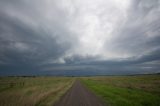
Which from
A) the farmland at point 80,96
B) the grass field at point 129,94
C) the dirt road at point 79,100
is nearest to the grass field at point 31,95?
the farmland at point 80,96

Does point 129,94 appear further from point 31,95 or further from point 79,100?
point 31,95

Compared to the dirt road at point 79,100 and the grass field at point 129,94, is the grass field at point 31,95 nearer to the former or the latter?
the dirt road at point 79,100

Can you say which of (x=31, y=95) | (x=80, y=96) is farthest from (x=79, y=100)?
(x=31, y=95)

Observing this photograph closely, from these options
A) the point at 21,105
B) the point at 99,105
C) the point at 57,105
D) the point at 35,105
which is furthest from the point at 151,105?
the point at 21,105

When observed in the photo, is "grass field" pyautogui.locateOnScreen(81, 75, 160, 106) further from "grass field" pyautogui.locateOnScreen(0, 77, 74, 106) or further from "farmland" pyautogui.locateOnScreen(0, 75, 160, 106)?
→ "grass field" pyautogui.locateOnScreen(0, 77, 74, 106)

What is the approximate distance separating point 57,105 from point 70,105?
4.46 feet

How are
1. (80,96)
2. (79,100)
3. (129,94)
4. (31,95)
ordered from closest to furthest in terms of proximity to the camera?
(79,100) < (80,96) < (31,95) < (129,94)

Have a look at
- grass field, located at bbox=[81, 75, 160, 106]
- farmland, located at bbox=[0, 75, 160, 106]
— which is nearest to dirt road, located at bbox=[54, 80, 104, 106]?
farmland, located at bbox=[0, 75, 160, 106]

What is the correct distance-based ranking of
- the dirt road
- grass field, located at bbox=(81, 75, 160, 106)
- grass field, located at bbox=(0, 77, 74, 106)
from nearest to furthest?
the dirt road < grass field, located at bbox=(0, 77, 74, 106) < grass field, located at bbox=(81, 75, 160, 106)

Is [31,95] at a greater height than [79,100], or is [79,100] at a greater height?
[31,95]

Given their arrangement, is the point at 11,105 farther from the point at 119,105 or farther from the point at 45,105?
the point at 119,105

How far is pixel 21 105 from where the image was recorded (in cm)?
1320

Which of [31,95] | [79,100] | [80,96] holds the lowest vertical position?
[79,100]

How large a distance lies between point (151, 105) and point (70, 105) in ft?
26.7
